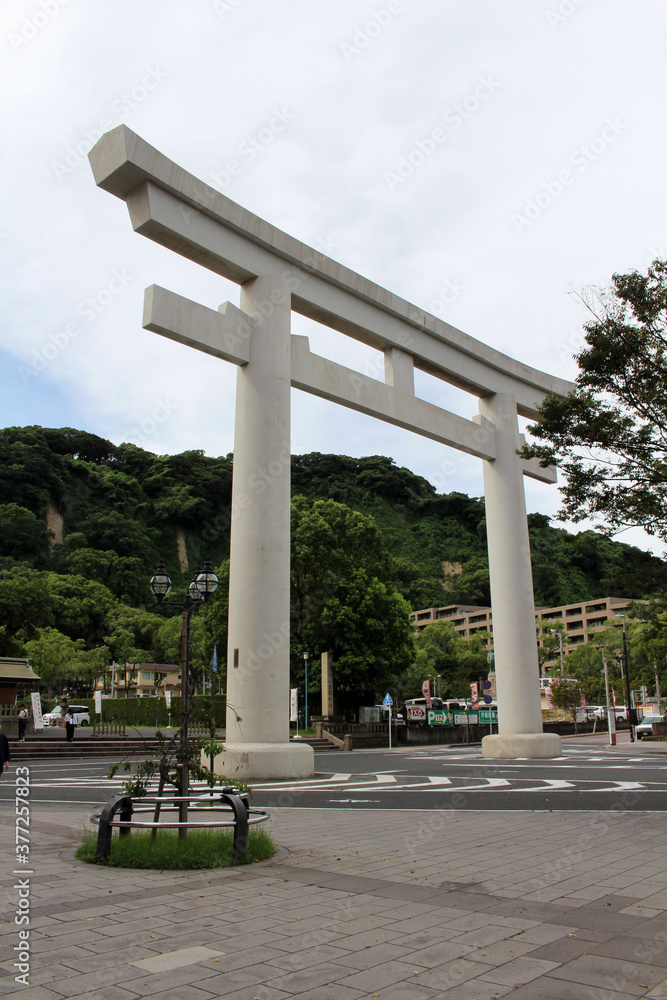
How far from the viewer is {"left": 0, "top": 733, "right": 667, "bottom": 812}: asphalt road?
10.3 meters

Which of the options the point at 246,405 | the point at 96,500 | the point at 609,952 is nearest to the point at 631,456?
the point at 246,405

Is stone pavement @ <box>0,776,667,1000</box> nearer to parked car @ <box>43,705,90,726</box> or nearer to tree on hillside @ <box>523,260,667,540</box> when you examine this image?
tree on hillside @ <box>523,260,667,540</box>

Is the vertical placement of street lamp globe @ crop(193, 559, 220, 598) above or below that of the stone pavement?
above

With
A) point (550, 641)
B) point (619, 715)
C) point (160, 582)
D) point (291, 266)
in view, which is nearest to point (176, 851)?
point (160, 582)

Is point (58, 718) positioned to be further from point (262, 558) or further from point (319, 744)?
point (262, 558)

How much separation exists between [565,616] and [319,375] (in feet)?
311

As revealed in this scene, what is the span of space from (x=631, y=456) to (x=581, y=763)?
10.6m

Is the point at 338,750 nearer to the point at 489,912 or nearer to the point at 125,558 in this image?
the point at 489,912

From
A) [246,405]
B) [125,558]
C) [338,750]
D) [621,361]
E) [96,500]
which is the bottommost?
[338,750]

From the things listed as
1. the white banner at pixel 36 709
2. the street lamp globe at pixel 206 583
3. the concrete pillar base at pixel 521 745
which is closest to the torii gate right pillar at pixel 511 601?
the concrete pillar base at pixel 521 745

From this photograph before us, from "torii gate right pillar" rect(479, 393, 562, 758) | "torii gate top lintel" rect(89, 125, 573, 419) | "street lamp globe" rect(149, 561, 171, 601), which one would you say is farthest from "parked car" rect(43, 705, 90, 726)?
"street lamp globe" rect(149, 561, 171, 601)

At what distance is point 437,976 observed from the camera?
3.33 m

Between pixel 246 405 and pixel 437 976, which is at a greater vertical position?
pixel 246 405

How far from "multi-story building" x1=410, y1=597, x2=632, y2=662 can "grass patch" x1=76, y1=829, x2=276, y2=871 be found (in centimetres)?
8575
